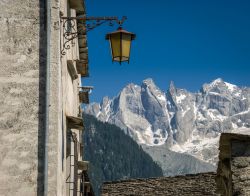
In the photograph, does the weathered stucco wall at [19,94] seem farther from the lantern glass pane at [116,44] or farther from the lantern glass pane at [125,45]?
the lantern glass pane at [125,45]

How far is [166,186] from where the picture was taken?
3102 cm

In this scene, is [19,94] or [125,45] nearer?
[19,94]

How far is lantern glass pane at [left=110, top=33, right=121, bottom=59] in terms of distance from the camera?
11961 millimetres

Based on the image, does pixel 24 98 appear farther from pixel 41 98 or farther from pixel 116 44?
pixel 116 44

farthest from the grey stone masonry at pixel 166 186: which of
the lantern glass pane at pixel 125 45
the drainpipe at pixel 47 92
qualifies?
the drainpipe at pixel 47 92

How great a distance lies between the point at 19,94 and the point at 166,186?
2044 centimetres

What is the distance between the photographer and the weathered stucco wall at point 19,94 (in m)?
11.1

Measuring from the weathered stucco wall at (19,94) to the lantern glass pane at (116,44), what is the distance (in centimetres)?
136

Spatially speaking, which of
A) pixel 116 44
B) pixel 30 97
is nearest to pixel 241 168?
pixel 116 44

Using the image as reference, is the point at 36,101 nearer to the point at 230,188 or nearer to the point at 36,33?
the point at 36,33

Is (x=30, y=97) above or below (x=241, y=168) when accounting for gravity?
above

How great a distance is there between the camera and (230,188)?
12.1 meters

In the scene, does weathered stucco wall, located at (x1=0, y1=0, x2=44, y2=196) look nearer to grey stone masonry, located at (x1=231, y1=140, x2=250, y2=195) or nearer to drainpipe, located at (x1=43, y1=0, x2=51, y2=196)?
drainpipe, located at (x1=43, y1=0, x2=51, y2=196)

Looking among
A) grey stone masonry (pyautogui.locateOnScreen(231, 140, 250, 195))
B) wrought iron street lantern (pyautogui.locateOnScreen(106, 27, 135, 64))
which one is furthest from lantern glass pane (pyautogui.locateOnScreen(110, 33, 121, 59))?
grey stone masonry (pyautogui.locateOnScreen(231, 140, 250, 195))
